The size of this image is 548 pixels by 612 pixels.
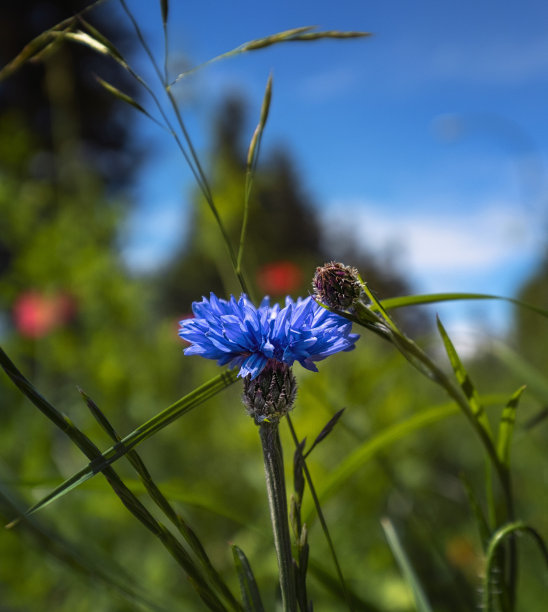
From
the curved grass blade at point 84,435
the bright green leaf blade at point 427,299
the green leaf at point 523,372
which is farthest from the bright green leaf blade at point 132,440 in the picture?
the green leaf at point 523,372

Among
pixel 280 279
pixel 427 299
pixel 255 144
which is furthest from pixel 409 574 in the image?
pixel 280 279

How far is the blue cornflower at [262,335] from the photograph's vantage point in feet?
0.87

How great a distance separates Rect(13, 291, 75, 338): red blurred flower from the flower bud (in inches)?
45.8

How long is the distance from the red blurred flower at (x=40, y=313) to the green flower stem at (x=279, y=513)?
1175 mm

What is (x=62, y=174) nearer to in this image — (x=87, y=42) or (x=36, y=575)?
(x=36, y=575)

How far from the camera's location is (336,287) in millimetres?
266

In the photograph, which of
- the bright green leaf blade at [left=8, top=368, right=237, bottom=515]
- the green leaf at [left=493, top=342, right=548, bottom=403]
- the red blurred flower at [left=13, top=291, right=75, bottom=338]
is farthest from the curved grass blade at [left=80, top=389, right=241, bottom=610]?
the red blurred flower at [left=13, top=291, right=75, bottom=338]

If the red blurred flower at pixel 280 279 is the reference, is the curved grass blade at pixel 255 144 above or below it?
below

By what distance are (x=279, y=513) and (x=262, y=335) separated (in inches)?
3.1

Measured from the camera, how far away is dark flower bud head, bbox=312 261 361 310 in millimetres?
266

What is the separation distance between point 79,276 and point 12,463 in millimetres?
496

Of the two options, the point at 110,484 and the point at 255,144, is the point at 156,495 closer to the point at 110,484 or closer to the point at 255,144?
the point at 110,484

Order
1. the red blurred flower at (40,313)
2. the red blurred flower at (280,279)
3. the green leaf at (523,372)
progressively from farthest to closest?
the red blurred flower at (280,279)
the red blurred flower at (40,313)
the green leaf at (523,372)

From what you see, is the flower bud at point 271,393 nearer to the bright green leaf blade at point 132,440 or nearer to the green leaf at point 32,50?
the bright green leaf blade at point 132,440
